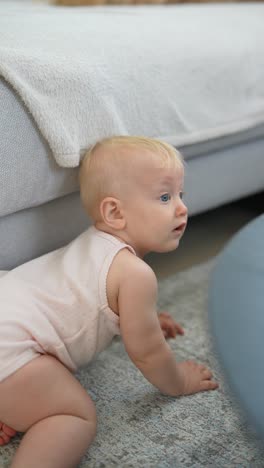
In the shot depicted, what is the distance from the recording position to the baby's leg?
67 cm

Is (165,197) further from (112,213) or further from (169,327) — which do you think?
(169,327)

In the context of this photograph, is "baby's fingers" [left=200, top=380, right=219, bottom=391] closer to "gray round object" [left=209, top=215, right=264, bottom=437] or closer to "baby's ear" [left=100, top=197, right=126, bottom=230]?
"gray round object" [left=209, top=215, right=264, bottom=437]

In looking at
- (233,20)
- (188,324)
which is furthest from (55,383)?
(233,20)

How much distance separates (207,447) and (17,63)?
1.97 feet

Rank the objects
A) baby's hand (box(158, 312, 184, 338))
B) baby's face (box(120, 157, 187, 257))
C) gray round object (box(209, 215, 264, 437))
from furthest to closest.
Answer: baby's hand (box(158, 312, 184, 338)) → baby's face (box(120, 157, 187, 257)) → gray round object (box(209, 215, 264, 437))

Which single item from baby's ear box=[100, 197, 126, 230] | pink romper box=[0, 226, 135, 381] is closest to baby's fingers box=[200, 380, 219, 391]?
pink romper box=[0, 226, 135, 381]

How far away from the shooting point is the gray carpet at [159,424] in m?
0.71

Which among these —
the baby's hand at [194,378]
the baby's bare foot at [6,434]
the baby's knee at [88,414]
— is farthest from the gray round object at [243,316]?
the baby's bare foot at [6,434]

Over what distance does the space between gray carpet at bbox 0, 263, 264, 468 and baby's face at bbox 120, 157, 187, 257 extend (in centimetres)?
22

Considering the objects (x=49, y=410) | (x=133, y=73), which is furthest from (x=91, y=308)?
(x=133, y=73)

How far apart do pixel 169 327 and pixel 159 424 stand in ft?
0.83

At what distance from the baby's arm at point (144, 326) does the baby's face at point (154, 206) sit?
0.06 metres

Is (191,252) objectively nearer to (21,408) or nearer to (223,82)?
(223,82)

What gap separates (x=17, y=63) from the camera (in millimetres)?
832
